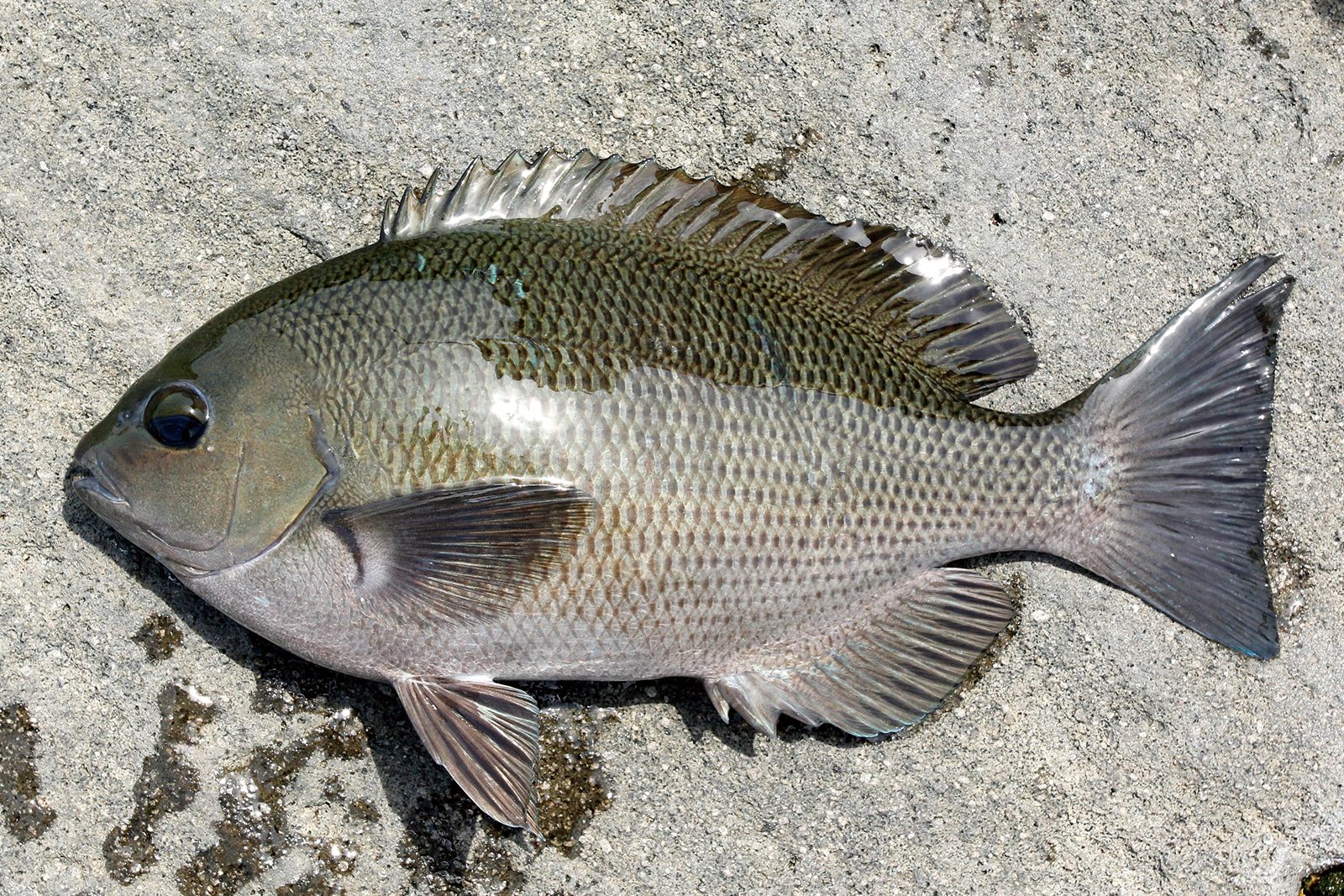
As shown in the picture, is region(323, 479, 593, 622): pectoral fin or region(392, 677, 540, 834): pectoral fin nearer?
region(323, 479, 593, 622): pectoral fin

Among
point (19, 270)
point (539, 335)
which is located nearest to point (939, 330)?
point (539, 335)

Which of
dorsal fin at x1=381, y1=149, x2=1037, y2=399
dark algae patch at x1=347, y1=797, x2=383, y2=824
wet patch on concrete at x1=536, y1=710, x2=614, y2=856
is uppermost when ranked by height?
dorsal fin at x1=381, y1=149, x2=1037, y2=399

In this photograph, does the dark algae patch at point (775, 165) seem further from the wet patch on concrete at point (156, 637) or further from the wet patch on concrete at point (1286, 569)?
the wet patch on concrete at point (156, 637)

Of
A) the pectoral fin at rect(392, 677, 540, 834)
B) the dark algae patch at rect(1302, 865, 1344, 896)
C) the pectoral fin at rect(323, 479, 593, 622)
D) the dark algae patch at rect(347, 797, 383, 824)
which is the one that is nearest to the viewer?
the pectoral fin at rect(323, 479, 593, 622)

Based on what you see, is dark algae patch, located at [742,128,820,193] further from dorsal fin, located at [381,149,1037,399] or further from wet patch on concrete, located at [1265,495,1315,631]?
wet patch on concrete, located at [1265,495,1315,631]

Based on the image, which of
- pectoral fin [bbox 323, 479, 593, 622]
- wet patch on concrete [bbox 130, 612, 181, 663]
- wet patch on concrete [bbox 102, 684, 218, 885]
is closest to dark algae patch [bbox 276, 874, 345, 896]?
wet patch on concrete [bbox 102, 684, 218, 885]

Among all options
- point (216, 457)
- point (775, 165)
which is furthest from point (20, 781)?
point (775, 165)

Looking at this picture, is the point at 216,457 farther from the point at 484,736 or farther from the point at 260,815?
the point at 260,815

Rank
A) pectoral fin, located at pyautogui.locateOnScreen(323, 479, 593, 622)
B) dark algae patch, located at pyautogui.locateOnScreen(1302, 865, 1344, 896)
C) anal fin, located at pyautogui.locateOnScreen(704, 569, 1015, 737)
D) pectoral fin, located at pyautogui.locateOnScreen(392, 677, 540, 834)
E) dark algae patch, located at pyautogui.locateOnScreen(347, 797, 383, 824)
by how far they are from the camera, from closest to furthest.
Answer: pectoral fin, located at pyautogui.locateOnScreen(323, 479, 593, 622), pectoral fin, located at pyautogui.locateOnScreen(392, 677, 540, 834), anal fin, located at pyautogui.locateOnScreen(704, 569, 1015, 737), dark algae patch, located at pyautogui.locateOnScreen(347, 797, 383, 824), dark algae patch, located at pyautogui.locateOnScreen(1302, 865, 1344, 896)
